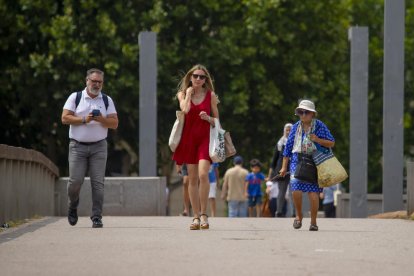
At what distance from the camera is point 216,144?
15727mm

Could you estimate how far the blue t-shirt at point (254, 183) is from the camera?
100ft

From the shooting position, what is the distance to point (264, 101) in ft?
150

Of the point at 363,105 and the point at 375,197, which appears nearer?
the point at 363,105

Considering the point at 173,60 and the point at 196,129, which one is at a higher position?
the point at 173,60

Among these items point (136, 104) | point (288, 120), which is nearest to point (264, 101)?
point (288, 120)

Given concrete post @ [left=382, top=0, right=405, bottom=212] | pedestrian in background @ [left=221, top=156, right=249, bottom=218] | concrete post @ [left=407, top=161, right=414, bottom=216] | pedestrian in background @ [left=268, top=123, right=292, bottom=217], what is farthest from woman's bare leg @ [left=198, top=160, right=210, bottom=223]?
pedestrian in background @ [left=221, top=156, right=249, bottom=218]

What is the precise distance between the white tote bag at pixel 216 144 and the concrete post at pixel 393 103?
11428 millimetres

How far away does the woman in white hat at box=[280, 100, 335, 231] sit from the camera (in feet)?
52.8

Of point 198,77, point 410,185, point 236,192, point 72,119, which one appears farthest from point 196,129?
point 236,192

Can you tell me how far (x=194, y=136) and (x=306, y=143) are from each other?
121cm

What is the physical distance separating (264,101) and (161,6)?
4.33m

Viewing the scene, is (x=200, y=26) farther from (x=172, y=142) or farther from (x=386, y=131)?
(x=172, y=142)

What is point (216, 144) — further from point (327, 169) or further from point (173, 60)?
point (173, 60)

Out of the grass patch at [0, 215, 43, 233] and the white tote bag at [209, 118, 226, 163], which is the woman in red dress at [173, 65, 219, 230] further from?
the grass patch at [0, 215, 43, 233]
